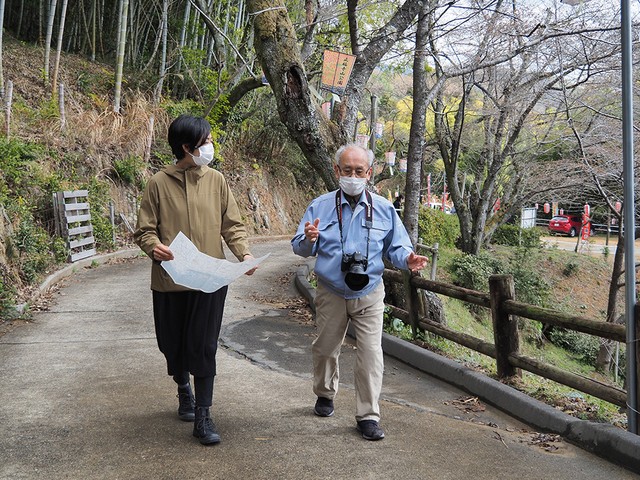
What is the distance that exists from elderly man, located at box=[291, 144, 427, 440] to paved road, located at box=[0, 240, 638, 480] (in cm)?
41

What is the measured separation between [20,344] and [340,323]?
3.79 m

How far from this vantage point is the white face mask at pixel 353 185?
396 cm

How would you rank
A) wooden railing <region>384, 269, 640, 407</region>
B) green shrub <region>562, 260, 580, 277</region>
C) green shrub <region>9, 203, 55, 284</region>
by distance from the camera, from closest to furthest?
wooden railing <region>384, 269, 640, 407</region>
green shrub <region>9, 203, 55, 284</region>
green shrub <region>562, 260, 580, 277</region>

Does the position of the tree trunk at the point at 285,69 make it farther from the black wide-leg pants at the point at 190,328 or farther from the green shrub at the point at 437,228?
the green shrub at the point at 437,228

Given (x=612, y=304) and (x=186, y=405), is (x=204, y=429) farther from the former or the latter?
(x=612, y=304)

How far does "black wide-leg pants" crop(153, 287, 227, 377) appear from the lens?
3654mm

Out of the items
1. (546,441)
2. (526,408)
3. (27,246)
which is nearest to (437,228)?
(27,246)

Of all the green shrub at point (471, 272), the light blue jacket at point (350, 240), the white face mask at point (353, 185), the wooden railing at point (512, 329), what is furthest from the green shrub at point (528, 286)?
the white face mask at point (353, 185)

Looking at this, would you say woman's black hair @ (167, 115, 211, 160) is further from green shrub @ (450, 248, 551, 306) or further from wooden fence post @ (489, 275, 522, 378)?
green shrub @ (450, 248, 551, 306)

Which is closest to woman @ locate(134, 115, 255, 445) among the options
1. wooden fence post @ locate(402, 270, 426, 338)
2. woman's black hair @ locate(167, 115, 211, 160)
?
woman's black hair @ locate(167, 115, 211, 160)

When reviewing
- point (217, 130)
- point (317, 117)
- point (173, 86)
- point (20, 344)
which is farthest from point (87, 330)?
point (173, 86)

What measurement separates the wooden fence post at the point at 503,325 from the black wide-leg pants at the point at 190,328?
258 centimetres

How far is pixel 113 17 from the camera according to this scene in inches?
862

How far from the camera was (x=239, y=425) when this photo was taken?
160 inches
